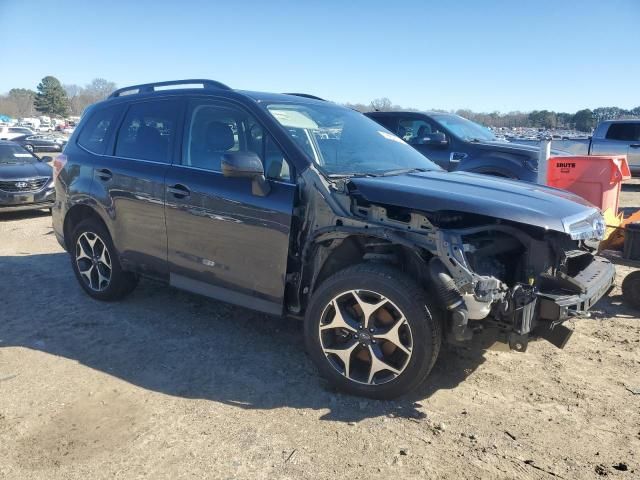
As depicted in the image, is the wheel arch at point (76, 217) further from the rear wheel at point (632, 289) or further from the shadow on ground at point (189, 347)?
the rear wheel at point (632, 289)

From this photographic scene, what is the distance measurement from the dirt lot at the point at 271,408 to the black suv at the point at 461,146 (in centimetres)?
371

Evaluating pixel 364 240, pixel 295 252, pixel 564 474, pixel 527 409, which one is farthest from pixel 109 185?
pixel 564 474

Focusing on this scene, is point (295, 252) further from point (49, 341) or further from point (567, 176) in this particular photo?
point (567, 176)

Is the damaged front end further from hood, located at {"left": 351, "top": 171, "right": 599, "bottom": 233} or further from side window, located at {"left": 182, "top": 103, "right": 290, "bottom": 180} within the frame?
side window, located at {"left": 182, "top": 103, "right": 290, "bottom": 180}

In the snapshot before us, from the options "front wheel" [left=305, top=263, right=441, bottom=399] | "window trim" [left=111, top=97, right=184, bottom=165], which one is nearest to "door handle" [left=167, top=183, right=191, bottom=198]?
"window trim" [left=111, top=97, right=184, bottom=165]

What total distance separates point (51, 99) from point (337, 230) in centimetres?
11455

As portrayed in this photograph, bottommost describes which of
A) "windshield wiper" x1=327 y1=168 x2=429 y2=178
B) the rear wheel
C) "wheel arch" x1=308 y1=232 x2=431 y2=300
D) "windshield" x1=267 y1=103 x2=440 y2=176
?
the rear wheel

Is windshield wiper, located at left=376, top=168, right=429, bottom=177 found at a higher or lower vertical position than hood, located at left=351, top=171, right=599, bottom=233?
higher

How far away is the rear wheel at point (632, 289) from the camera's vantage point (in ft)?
16.5

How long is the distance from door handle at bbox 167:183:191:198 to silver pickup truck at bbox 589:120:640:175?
14.6 metres

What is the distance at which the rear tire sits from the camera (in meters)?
4.97

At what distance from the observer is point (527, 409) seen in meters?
3.29

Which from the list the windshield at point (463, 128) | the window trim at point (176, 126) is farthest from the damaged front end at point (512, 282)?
the windshield at point (463, 128)

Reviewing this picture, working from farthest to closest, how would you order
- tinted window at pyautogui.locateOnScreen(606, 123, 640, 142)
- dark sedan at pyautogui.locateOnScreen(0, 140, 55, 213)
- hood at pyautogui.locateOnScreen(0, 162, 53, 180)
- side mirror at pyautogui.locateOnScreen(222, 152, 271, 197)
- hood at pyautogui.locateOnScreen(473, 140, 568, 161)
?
tinted window at pyautogui.locateOnScreen(606, 123, 640, 142) → hood at pyautogui.locateOnScreen(0, 162, 53, 180) → dark sedan at pyautogui.locateOnScreen(0, 140, 55, 213) → hood at pyautogui.locateOnScreen(473, 140, 568, 161) → side mirror at pyautogui.locateOnScreen(222, 152, 271, 197)
